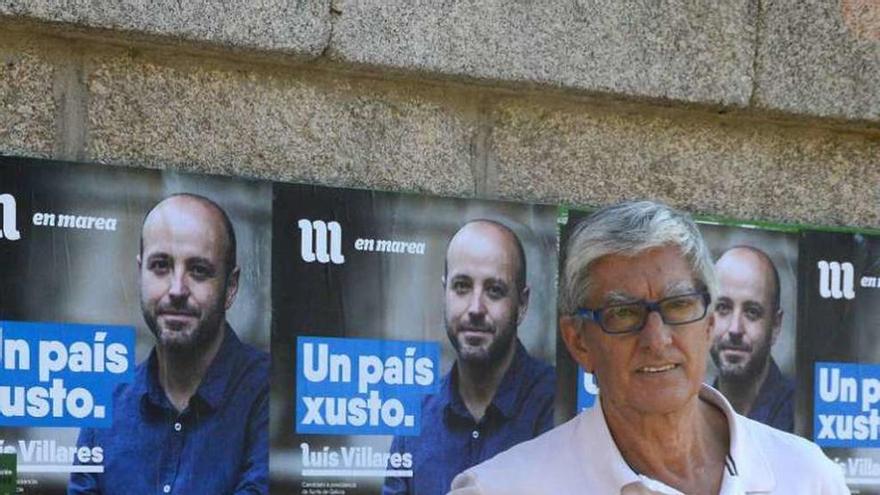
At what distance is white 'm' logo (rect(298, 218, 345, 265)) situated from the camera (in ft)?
15.2

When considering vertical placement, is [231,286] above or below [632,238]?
above

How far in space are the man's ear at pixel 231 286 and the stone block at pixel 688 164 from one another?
933 mm

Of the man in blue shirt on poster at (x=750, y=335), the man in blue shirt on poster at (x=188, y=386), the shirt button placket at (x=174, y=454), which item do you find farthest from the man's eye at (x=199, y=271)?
the man in blue shirt on poster at (x=750, y=335)

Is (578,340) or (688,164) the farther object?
(688,164)

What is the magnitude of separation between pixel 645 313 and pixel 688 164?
2393mm

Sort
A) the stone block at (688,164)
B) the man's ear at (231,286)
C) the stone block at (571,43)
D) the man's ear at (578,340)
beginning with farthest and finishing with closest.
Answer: the stone block at (688,164) → the stone block at (571,43) → the man's ear at (231,286) → the man's ear at (578,340)

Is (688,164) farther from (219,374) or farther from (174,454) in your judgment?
(174,454)

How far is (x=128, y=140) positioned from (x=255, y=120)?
391 mm

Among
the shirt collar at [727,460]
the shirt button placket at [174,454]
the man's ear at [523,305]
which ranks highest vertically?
the man's ear at [523,305]

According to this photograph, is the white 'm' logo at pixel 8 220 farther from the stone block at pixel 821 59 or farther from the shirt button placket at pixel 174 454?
the stone block at pixel 821 59

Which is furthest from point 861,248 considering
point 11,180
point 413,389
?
point 11,180

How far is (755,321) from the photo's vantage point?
5.45 meters

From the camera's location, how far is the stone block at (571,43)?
15.7ft

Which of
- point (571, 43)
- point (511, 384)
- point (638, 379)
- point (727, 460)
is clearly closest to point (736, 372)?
point (511, 384)
